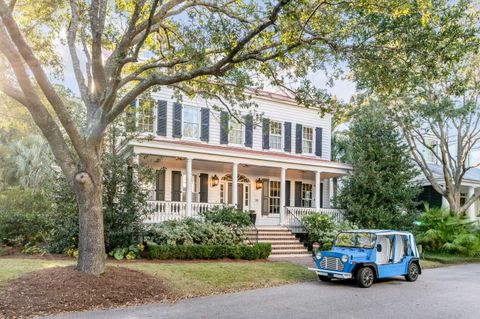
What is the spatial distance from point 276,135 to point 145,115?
8.25 m

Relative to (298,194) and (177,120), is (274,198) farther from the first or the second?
(177,120)

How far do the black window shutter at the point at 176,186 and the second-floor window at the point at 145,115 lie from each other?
2666 millimetres

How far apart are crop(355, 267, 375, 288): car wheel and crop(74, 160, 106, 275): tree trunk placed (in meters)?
6.50

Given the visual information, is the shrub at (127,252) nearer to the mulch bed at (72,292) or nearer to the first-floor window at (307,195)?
the mulch bed at (72,292)

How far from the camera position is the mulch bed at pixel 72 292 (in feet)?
27.2

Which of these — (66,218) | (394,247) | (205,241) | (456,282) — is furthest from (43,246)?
(456,282)

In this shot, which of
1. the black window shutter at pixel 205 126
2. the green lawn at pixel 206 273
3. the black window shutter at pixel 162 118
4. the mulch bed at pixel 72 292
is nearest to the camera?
the mulch bed at pixel 72 292

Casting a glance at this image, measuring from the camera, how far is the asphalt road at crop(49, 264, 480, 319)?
27.3 feet

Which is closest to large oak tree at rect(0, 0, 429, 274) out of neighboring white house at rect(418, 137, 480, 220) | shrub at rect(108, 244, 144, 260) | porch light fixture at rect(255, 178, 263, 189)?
shrub at rect(108, 244, 144, 260)

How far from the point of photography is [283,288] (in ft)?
37.7

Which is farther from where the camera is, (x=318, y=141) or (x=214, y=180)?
(x=318, y=141)

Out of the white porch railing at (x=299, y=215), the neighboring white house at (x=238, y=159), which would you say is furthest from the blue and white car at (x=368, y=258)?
the white porch railing at (x=299, y=215)

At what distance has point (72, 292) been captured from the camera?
898 cm

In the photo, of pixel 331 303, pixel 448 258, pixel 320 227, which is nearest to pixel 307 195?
pixel 320 227
